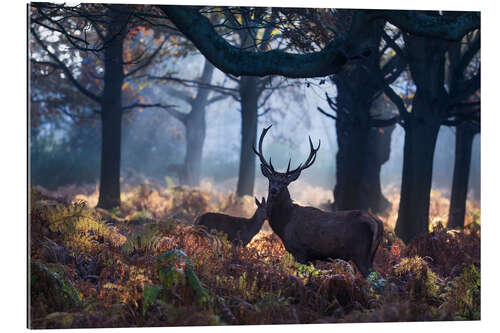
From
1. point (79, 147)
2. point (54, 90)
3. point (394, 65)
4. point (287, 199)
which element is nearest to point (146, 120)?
point (79, 147)

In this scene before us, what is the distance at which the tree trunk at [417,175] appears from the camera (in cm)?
890

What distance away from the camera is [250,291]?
607cm

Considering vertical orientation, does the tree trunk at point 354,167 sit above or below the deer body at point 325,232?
above

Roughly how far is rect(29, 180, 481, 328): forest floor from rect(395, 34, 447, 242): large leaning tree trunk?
4.32 ft

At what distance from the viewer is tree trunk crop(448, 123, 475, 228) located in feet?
40.8

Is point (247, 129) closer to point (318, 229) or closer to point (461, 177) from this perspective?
point (461, 177)

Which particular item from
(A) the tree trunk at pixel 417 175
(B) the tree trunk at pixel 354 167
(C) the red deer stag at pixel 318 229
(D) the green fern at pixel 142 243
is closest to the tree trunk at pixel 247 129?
(B) the tree trunk at pixel 354 167

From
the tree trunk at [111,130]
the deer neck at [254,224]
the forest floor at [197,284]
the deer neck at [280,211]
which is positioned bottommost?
the forest floor at [197,284]

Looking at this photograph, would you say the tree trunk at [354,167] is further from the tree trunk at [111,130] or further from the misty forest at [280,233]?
the tree trunk at [111,130]

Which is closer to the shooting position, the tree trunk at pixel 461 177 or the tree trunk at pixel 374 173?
the tree trunk at pixel 461 177

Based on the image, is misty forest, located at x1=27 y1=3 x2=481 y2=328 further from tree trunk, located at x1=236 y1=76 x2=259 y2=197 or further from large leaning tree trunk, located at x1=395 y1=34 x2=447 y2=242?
tree trunk, located at x1=236 y1=76 x2=259 y2=197

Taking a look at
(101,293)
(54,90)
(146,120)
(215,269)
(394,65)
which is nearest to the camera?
(101,293)
